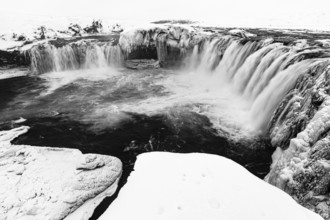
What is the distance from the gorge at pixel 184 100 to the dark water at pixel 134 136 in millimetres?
43

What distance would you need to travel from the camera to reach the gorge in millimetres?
6059

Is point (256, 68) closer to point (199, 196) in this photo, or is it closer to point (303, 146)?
point (303, 146)

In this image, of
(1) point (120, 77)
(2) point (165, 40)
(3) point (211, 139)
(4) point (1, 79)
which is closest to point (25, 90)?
(4) point (1, 79)

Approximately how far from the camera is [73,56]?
21.4 m

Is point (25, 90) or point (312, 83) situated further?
point (25, 90)

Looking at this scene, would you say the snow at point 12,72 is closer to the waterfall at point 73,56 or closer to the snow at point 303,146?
the waterfall at point 73,56

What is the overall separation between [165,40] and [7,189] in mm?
17207

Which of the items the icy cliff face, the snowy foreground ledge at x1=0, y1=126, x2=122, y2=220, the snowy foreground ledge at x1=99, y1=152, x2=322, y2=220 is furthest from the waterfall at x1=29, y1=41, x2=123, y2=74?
the snowy foreground ledge at x1=99, y1=152, x2=322, y2=220

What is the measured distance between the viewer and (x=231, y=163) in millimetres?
4609

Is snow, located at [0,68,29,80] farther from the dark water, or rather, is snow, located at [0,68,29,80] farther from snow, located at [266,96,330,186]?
snow, located at [266,96,330,186]

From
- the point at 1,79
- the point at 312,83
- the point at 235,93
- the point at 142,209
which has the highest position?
the point at 312,83

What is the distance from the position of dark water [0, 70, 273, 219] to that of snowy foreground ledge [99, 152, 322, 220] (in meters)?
2.57

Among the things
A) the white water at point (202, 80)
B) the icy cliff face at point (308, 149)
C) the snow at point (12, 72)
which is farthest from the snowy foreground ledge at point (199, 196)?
the snow at point (12, 72)

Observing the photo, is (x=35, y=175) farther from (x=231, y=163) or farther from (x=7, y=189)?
(x=231, y=163)
